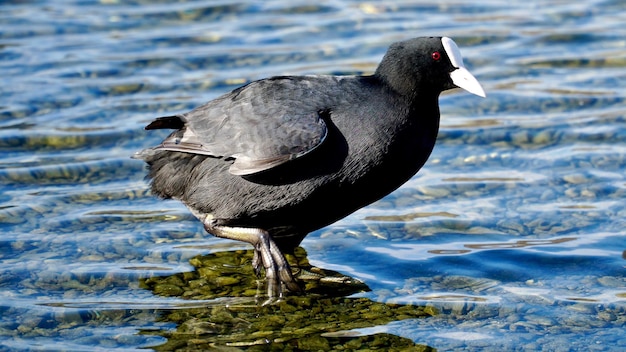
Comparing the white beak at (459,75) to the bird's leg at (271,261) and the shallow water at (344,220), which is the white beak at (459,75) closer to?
the shallow water at (344,220)

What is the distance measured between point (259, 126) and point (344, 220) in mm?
1497

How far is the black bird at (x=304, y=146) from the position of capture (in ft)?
→ 18.7

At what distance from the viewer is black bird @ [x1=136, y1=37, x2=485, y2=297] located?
569cm

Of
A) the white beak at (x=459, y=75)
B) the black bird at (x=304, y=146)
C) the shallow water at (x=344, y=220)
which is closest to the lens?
the shallow water at (x=344, y=220)

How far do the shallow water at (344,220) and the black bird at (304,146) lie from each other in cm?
45

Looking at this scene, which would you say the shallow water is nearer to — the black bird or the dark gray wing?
the black bird

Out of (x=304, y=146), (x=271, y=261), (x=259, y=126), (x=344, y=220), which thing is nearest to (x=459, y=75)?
(x=304, y=146)

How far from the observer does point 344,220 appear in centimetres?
722

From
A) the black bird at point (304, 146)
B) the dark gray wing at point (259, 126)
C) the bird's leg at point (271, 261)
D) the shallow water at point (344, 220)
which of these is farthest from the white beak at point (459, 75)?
the bird's leg at point (271, 261)

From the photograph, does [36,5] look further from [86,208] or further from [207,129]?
[207,129]

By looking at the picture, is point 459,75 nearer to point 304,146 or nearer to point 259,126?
point 304,146

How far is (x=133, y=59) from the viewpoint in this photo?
10898mm

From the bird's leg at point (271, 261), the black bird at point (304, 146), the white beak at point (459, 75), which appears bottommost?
the bird's leg at point (271, 261)

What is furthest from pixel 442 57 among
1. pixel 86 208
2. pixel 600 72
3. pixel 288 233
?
pixel 600 72
